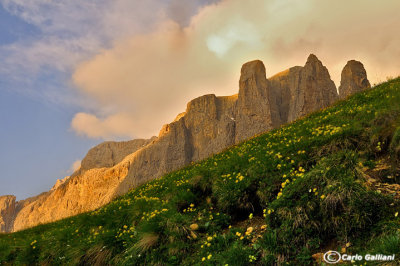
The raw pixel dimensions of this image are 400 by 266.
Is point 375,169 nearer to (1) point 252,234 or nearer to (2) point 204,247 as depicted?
(1) point 252,234

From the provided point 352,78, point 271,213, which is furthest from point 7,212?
point 271,213

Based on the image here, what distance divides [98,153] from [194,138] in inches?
2055

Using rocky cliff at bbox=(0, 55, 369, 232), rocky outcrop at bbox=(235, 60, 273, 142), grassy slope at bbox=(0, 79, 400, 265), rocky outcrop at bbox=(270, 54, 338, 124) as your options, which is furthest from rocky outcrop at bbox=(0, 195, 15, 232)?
grassy slope at bbox=(0, 79, 400, 265)

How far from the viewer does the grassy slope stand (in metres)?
5.82

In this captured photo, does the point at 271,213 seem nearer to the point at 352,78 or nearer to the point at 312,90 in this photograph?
the point at 352,78

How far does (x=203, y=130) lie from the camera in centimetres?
8712

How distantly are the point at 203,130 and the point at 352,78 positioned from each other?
42.0 meters

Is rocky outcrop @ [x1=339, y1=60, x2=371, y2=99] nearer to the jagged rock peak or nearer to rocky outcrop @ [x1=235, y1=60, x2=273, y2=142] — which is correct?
rocky outcrop @ [x1=235, y1=60, x2=273, y2=142]

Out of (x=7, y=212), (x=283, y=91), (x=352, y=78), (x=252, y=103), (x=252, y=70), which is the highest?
(x=252, y=70)

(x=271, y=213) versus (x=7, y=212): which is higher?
(x=271, y=213)

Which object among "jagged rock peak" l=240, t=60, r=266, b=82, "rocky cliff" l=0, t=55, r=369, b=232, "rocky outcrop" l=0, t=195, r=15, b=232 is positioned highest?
"jagged rock peak" l=240, t=60, r=266, b=82

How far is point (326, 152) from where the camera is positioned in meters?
8.66

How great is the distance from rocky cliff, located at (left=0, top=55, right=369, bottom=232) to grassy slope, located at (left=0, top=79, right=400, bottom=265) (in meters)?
39.9

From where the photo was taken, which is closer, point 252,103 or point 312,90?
point 312,90
